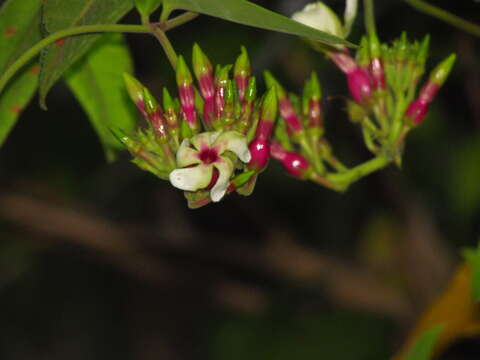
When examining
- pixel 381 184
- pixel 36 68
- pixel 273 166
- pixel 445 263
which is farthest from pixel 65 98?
pixel 36 68

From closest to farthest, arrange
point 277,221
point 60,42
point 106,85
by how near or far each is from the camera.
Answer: point 60,42, point 106,85, point 277,221

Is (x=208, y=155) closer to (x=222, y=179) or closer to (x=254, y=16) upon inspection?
(x=222, y=179)

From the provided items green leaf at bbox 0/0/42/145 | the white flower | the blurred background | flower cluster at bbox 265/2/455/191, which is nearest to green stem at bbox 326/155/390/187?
flower cluster at bbox 265/2/455/191

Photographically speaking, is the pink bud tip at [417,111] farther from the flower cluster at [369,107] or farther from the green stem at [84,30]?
the green stem at [84,30]

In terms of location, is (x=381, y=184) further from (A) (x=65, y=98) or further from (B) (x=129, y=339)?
(B) (x=129, y=339)

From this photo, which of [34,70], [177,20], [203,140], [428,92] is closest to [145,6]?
[177,20]

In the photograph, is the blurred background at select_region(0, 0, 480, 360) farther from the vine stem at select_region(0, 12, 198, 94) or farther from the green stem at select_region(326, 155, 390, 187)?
the vine stem at select_region(0, 12, 198, 94)
